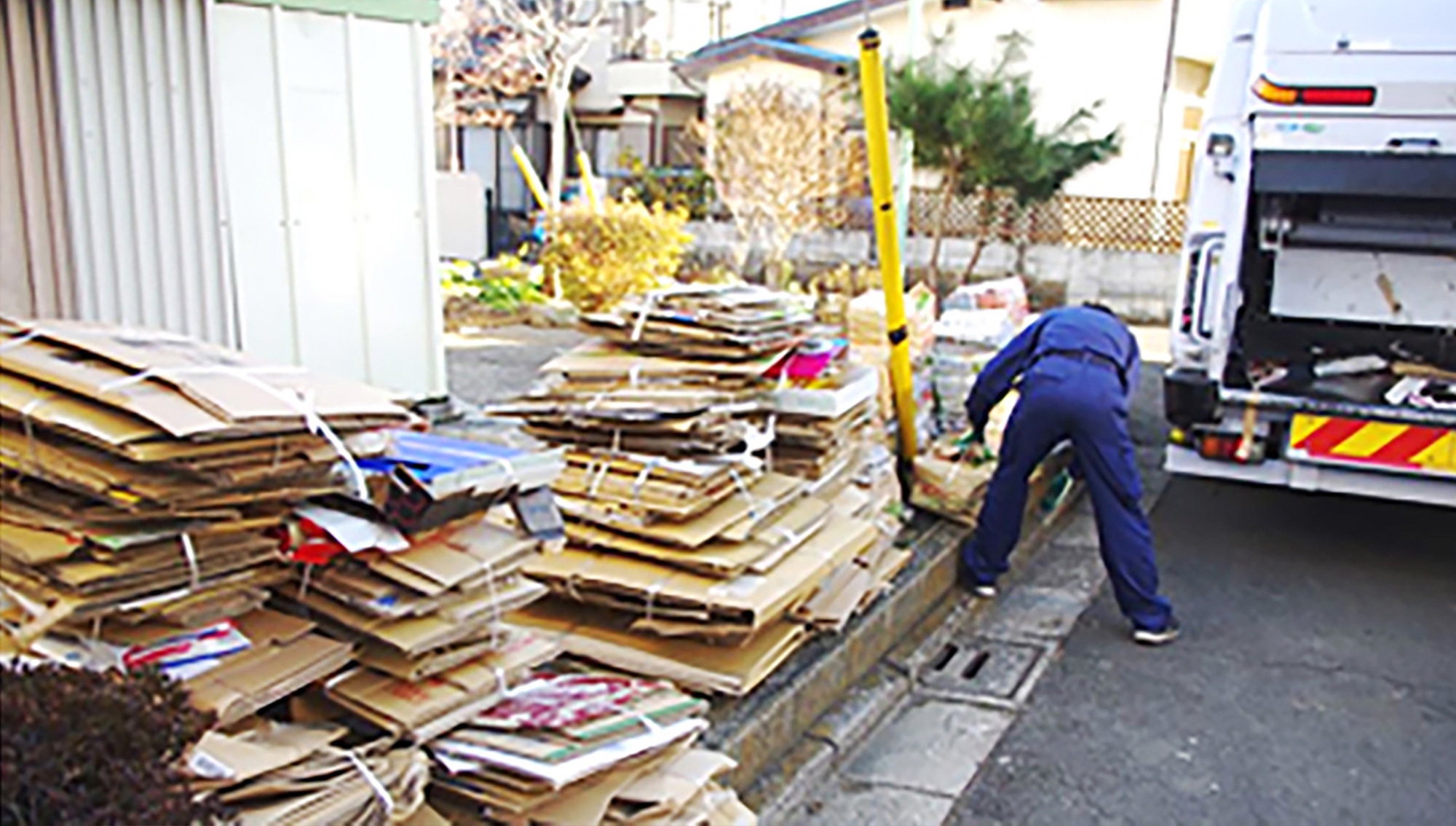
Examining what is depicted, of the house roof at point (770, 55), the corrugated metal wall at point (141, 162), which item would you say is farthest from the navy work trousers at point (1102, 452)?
the house roof at point (770, 55)

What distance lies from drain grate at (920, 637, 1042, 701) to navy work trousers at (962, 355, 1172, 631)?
0.56m

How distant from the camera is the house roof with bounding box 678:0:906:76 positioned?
59.7 feet

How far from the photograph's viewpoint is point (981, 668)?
210 inches

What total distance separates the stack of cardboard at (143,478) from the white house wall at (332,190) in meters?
3.88

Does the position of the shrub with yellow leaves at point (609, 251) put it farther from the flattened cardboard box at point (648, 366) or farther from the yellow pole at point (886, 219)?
the flattened cardboard box at point (648, 366)

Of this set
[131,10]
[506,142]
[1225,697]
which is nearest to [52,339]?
[131,10]

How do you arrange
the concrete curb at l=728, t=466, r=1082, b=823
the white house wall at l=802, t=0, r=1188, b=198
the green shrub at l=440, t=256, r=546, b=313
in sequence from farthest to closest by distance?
the white house wall at l=802, t=0, r=1188, b=198, the green shrub at l=440, t=256, r=546, b=313, the concrete curb at l=728, t=466, r=1082, b=823

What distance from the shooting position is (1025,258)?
16.4 m

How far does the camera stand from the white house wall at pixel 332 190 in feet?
20.8

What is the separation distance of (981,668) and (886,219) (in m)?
2.18

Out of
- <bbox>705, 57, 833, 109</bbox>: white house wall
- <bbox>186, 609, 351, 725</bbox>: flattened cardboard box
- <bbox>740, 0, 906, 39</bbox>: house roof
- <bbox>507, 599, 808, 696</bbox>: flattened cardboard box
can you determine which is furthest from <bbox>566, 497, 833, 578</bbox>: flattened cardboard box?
<bbox>740, 0, 906, 39</bbox>: house roof

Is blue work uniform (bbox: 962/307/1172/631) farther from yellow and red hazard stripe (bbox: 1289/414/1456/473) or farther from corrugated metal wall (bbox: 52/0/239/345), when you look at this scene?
corrugated metal wall (bbox: 52/0/239/345)

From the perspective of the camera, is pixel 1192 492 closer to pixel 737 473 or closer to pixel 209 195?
pixel 737 473

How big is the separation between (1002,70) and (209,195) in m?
9.59
